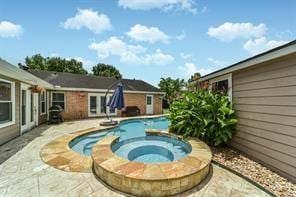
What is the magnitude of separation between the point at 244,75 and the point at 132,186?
4950mm

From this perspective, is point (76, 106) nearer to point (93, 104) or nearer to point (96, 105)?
point (93, 104)

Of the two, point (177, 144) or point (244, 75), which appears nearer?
point (244, 75)

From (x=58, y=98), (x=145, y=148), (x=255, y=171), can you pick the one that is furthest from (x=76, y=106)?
(x=255, y=171)

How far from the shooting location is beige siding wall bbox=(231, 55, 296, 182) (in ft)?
14.9

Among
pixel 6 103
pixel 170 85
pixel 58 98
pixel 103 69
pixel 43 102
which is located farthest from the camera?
pixel 103 69

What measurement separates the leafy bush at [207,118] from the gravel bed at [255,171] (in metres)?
0.50

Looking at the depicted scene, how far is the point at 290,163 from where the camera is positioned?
4.49m

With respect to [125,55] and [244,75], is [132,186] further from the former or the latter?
[125,55]

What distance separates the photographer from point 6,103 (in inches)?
305

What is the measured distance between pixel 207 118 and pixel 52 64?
38.8 m

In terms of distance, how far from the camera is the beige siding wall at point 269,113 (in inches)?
179

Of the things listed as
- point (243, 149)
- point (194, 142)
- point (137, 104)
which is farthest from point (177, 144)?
point (137, 104)

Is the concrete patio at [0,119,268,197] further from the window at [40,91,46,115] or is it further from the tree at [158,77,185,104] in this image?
the tree at [158,77,185,104]

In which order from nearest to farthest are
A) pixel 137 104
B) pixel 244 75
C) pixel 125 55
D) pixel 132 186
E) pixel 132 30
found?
pixel 132 186, pixel 244 75, pixel 132 30, pixel 137 104, pixel 125 55
